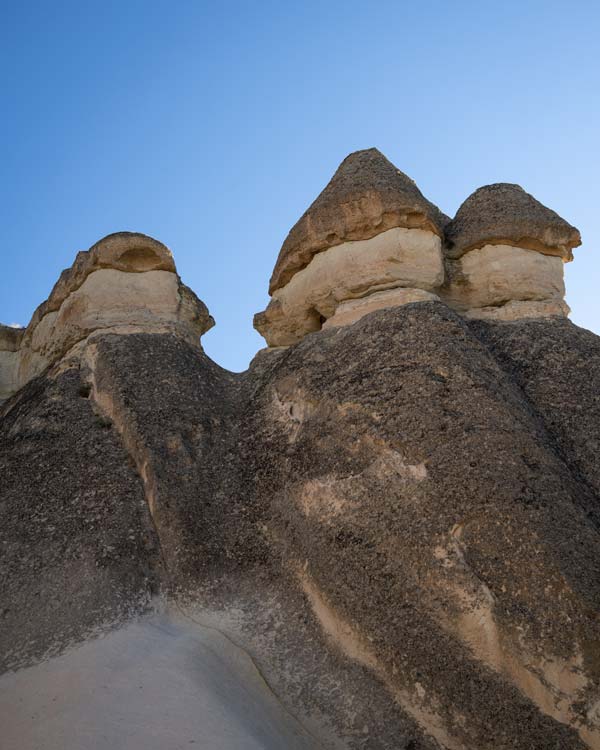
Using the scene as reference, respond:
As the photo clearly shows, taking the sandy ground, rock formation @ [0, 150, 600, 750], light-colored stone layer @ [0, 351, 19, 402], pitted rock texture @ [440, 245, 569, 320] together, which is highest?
pitted rock texture @ [440, 245, 569, 320]

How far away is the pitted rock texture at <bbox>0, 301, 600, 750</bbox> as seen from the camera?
14.5 ft

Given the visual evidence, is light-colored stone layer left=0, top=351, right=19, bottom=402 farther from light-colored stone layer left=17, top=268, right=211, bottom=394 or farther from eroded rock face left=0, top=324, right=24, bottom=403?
light-colored stone layer left=17, top=268, right=211, bottom=394

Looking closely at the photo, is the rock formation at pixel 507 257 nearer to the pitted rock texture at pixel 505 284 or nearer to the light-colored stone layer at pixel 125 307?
the pitted rock texture at pixel 505 284

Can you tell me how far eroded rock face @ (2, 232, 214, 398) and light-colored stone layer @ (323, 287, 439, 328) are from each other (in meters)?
1.76

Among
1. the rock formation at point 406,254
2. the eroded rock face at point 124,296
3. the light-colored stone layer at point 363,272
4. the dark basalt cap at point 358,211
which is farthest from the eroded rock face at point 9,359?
the light-colored stone layer at point 363,272

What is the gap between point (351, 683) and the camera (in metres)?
4.71

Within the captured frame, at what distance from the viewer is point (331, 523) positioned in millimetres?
5320

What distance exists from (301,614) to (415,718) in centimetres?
107

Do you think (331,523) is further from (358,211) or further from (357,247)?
(358,211)

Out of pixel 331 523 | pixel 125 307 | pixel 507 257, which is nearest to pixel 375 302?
pixel 507 257

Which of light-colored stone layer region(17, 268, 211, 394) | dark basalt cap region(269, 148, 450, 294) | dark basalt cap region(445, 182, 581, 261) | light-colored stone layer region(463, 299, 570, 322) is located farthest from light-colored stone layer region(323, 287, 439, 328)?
light-colored stone layer region(17, 268, 211, 394)

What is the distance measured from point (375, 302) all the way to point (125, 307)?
270cm

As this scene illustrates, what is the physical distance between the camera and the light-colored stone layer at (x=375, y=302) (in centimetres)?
699

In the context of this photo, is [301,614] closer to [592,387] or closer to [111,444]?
[111,444]
